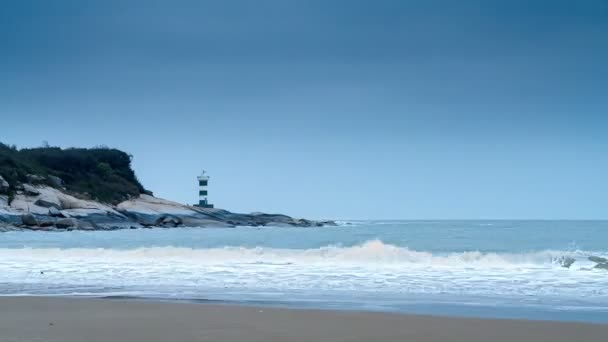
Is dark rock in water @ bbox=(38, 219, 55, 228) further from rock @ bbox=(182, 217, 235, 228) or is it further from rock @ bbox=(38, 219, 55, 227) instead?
rock @ bbox=(182, 217, 235, 228)

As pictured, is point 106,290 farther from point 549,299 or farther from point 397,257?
point 397,257

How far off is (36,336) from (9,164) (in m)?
54.0

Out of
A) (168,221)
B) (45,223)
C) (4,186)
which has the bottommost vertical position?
(45,223)

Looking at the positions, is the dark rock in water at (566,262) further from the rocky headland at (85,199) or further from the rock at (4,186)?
the rock at (4,186)

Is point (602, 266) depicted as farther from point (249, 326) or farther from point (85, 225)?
point (85, 225)

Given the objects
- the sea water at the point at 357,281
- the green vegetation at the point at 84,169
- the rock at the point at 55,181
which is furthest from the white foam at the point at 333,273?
the green vegetation at the point at 84,169

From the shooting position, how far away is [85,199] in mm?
60625

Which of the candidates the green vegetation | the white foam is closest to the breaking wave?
the white foam

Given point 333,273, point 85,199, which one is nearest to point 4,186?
point 85,199

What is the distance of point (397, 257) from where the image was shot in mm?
16797

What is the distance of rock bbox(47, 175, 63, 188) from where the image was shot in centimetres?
5997

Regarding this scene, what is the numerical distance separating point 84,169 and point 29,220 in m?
26.0

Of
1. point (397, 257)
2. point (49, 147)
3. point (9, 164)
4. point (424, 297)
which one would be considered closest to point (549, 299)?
point (424, 297)

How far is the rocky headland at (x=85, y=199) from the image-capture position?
47.2 metres
